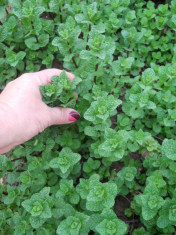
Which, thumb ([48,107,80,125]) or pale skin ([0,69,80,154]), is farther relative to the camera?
thumb ([48,107,80,125])

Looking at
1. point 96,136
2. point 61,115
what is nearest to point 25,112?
point 61,115

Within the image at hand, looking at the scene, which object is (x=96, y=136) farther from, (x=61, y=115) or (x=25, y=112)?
(x=25, y=112)

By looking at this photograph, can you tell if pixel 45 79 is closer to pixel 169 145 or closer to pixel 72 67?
pixel 72 67

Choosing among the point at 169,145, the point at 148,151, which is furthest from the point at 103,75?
the point at 169,145

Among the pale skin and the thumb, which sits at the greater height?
the pale skin

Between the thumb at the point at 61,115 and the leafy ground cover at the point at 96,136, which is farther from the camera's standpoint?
the thumb at the point at 61,115

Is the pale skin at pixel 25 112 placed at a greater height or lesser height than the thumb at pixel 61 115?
greater
